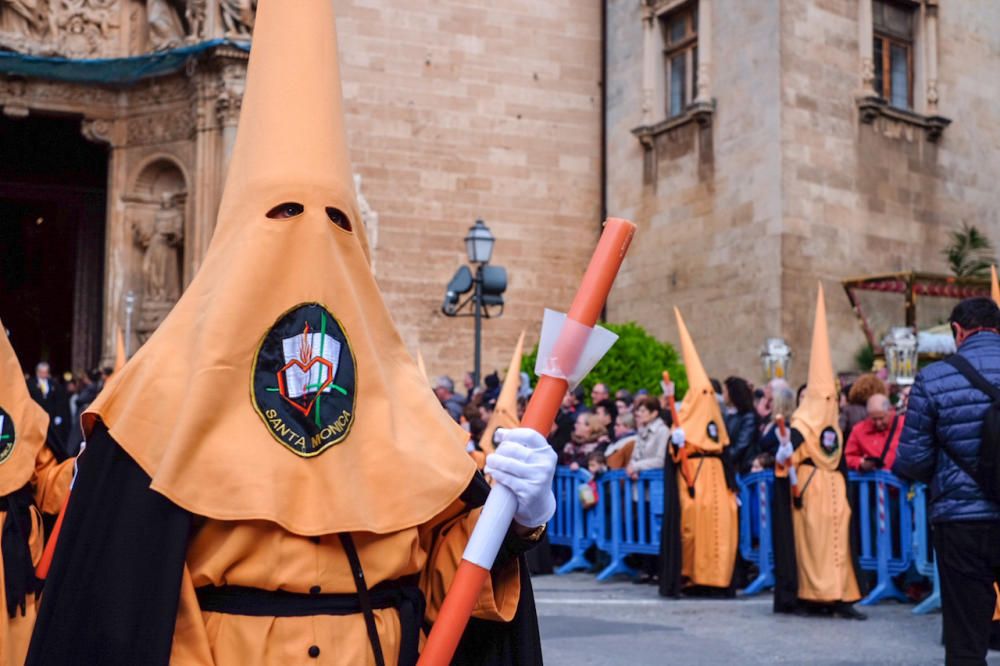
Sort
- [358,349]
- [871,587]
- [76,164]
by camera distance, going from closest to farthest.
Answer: [358,349] → [871,587] → [76,164]

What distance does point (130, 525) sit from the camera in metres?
2.70

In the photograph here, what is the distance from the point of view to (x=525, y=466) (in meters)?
2.79

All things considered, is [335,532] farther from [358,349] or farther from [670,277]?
[670,277]

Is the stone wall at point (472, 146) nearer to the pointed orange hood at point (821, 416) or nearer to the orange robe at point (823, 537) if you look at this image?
the pointed orange hood at point (821, 416)

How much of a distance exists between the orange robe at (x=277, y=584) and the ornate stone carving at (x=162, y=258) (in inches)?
715

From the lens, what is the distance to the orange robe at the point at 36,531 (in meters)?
5.69

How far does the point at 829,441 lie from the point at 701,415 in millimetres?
1284

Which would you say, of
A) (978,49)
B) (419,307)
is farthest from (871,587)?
(978,49)

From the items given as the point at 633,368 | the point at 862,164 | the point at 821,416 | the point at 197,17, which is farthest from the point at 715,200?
the point at 821,416

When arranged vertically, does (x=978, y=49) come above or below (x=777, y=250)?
above

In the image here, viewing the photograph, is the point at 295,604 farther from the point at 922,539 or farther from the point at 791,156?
the point at 791,156

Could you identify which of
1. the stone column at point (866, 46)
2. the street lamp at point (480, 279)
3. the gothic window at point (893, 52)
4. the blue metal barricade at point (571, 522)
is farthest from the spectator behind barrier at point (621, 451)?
the gothic window at point (893, 52)

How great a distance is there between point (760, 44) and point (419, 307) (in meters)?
6.46

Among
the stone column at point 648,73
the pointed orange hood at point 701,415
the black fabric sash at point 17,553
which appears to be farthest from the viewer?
the stone column at point 648,73
